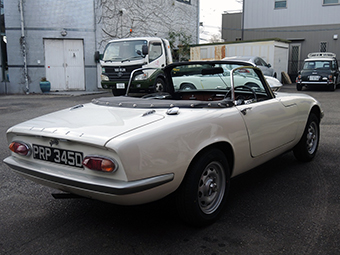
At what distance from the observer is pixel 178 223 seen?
10.4ft

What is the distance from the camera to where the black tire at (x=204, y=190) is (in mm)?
2859

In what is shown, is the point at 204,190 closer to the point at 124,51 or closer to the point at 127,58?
the point at 127,58

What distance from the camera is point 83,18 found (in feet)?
61.8

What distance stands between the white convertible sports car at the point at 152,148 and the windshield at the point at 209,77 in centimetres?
11

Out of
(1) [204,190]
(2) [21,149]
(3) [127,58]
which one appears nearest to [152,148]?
(1) [204,190]

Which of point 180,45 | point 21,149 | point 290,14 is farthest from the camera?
point 290,14

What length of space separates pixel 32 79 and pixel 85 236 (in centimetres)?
1690

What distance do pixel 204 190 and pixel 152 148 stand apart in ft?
2.44

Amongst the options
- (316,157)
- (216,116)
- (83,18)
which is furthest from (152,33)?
(216,116)

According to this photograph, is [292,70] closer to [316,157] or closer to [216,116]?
[316,157]

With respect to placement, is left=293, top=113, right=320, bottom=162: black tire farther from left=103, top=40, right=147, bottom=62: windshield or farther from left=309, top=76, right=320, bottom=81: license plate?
left=309, top=76, right=320, bottom=81: license plate

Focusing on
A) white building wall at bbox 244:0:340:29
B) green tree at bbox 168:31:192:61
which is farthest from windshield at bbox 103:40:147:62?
white building wall at bbox 244:0:340:29

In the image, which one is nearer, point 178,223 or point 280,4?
point 178,223

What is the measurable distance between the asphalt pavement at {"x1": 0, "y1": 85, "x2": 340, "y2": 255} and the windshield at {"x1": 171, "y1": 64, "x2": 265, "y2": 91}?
3.88ft
